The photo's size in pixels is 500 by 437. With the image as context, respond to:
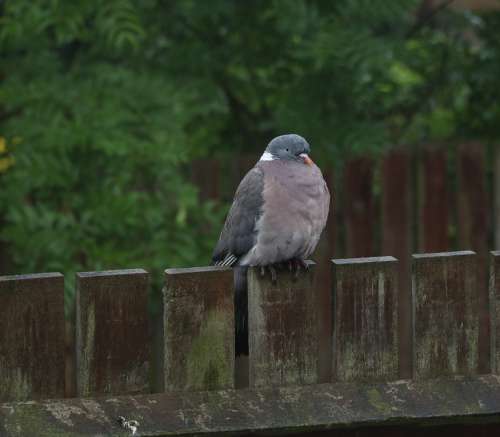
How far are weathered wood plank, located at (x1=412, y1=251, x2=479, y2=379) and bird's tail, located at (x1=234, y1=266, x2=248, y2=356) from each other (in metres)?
0.42

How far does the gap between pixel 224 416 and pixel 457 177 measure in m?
3.72

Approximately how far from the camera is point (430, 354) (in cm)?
245

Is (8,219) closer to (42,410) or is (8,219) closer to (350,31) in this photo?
(350,31)

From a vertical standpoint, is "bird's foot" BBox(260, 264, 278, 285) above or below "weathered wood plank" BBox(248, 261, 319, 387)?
above

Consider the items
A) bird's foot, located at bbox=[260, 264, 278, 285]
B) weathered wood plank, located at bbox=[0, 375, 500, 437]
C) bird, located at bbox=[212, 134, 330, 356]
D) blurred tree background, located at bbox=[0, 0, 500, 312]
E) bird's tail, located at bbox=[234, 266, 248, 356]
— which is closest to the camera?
Result: weathered wood plank, located at bbox=[0, 375, 500, 437]

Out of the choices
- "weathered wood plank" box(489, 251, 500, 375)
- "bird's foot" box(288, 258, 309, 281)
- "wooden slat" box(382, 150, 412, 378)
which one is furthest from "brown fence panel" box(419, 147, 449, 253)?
"weathered wood plank" box(489, 251, 500, 375)

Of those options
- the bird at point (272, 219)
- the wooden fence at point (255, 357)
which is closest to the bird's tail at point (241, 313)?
the bird at point (272, 219)

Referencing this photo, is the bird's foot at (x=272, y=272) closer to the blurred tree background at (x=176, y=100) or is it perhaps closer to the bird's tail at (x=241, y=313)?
the bird's tail at (x=241, y=313)

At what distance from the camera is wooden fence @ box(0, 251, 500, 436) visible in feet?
7.28

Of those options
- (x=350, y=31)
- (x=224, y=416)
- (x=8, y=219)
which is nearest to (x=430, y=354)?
(x=224, y=416)

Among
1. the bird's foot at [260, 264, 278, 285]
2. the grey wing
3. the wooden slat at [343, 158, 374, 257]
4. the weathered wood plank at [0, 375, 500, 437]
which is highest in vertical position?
the wooden slat at [343, 158, 374, 257]

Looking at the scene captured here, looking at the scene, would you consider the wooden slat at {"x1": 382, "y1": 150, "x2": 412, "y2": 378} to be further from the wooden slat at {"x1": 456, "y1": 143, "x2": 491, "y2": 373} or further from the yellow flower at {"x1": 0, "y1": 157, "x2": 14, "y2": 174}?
the yellow flower at {"x1": 0, "y1": 157, "x2": 14, "y2": 174}

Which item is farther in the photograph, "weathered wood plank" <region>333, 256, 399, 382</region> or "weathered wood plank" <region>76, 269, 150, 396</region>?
"weathered wood plank" <region>333, 256, 399, 382</region>

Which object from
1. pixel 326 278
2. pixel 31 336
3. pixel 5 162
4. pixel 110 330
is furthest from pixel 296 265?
pixel 326 278
